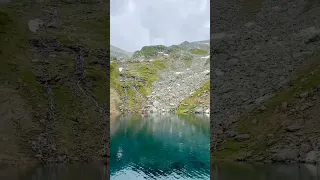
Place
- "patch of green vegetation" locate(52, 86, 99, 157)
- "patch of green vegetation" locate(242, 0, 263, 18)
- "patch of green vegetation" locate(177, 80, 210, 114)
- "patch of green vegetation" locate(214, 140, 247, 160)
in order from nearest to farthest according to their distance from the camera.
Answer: "patch of green vegetation" locate(214, 140, 247, 160), "patch of green vegetation" locate(52, 86, 99, 157), "patch of green vegetation" locate(242, 0, 263, 18), "patch of green vegetation" locate(177, 80, 210, 114)

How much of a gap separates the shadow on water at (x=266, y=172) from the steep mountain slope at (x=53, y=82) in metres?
16.9

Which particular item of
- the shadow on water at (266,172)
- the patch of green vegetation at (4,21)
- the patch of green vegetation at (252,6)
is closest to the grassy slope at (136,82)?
the patch of green vegetation at (252,6)

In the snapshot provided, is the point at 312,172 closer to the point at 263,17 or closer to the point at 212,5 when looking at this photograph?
the point at 263,17

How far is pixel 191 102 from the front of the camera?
129 m

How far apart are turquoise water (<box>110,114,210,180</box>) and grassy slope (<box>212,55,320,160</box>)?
13.7 ft

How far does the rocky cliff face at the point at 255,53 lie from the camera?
51.9 m

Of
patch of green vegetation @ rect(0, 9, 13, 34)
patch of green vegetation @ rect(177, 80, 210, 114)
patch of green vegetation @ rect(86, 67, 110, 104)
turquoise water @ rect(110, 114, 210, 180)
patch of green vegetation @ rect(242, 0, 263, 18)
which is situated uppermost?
patch of green vegetation @ rect(242, 0, 263, 18)

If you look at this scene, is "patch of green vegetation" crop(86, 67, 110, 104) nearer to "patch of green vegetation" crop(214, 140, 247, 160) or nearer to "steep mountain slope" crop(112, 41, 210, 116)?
"patch of green vegetation" crop(214, 140, 247, 160)

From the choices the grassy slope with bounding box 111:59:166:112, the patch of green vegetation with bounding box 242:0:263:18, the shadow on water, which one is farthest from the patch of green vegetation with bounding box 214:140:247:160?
the grassy slope with bounding box 111:59:166:112

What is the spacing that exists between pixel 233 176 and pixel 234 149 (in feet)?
27.7

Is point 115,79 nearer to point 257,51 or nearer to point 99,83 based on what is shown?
point 99,83

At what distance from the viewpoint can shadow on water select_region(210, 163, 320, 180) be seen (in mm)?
32656

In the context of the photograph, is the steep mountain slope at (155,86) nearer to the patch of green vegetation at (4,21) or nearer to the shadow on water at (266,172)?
the patch of green vegetation at (4,21)

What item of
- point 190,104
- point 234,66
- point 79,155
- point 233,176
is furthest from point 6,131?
point 190,104
